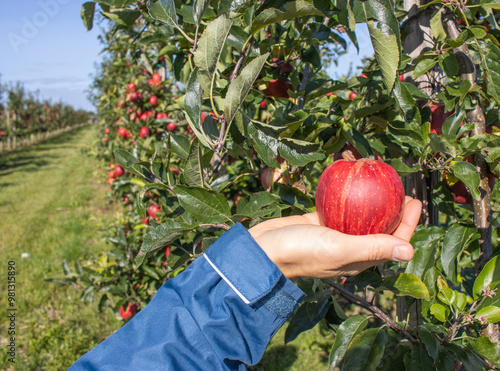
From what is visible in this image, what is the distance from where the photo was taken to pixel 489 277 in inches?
38.9

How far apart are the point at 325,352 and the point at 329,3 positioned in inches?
109

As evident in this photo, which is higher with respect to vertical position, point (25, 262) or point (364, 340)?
point (364, 340)

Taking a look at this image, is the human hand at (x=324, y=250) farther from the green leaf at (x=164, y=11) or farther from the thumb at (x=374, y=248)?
the green leaf at (x=164, y=11)

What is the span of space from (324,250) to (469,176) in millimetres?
455

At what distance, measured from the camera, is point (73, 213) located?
22.4ft

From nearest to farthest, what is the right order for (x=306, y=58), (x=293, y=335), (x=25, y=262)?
(x=293, y=335), (x=306, y=58), (x=25, y=262)

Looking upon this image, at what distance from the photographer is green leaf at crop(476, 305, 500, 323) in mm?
926

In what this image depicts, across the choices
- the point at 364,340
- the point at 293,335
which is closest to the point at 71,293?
the point at 293,335

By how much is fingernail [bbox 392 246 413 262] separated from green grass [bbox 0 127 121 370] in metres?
2.84

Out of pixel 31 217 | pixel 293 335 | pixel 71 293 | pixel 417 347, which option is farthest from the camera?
pixel 31 217

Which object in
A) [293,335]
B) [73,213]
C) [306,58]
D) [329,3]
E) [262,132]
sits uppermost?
[329,3]

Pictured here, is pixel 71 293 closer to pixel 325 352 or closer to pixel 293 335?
pixel 325 352

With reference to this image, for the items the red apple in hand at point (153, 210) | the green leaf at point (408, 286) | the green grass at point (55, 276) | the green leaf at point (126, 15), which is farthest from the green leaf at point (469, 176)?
the red apple in hand at point (153, 210)

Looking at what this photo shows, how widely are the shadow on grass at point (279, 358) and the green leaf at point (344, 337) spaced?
6.35 feet
